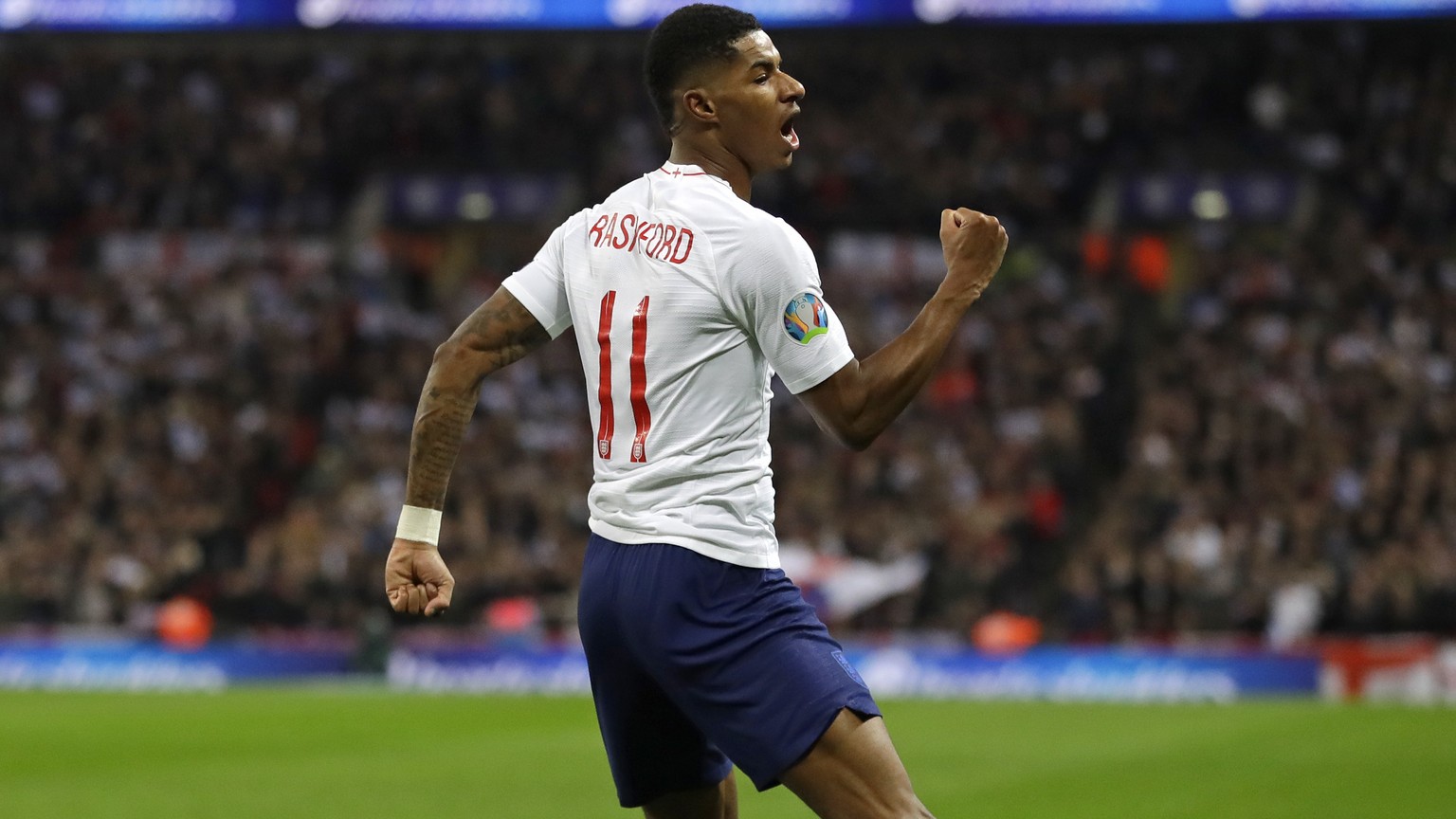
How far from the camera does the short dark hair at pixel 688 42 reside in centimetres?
419

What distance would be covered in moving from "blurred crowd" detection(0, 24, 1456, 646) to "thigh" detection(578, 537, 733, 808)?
1423cm

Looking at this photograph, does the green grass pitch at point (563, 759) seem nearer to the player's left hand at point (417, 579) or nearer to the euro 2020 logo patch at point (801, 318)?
the player's left hand at point (417, 579)

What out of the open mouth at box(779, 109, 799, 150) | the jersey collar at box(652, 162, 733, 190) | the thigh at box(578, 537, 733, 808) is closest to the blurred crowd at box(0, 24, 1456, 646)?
the thigh at box(578, 537, 733, 808)

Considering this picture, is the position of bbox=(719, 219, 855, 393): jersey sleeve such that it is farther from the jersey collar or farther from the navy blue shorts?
the navy blue shorts

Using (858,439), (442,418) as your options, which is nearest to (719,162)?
(858,439)

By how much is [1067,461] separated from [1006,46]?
7.11 meters

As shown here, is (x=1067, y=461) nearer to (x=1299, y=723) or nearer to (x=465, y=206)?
(x=1299, y=723)

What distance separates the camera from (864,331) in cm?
2255

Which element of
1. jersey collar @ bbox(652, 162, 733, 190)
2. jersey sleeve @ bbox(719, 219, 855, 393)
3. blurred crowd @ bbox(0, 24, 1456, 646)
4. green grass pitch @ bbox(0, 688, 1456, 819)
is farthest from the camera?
blurred crowd @ bbox(0, 24, 1456, 646)

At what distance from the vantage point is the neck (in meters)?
4.23

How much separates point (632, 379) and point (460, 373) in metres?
0.49

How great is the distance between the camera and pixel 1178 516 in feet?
63.0

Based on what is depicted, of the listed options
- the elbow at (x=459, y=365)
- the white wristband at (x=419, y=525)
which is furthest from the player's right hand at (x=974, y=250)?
the white wristband at (x=419, y=525)

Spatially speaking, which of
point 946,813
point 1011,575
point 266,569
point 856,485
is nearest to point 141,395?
point 266,569
